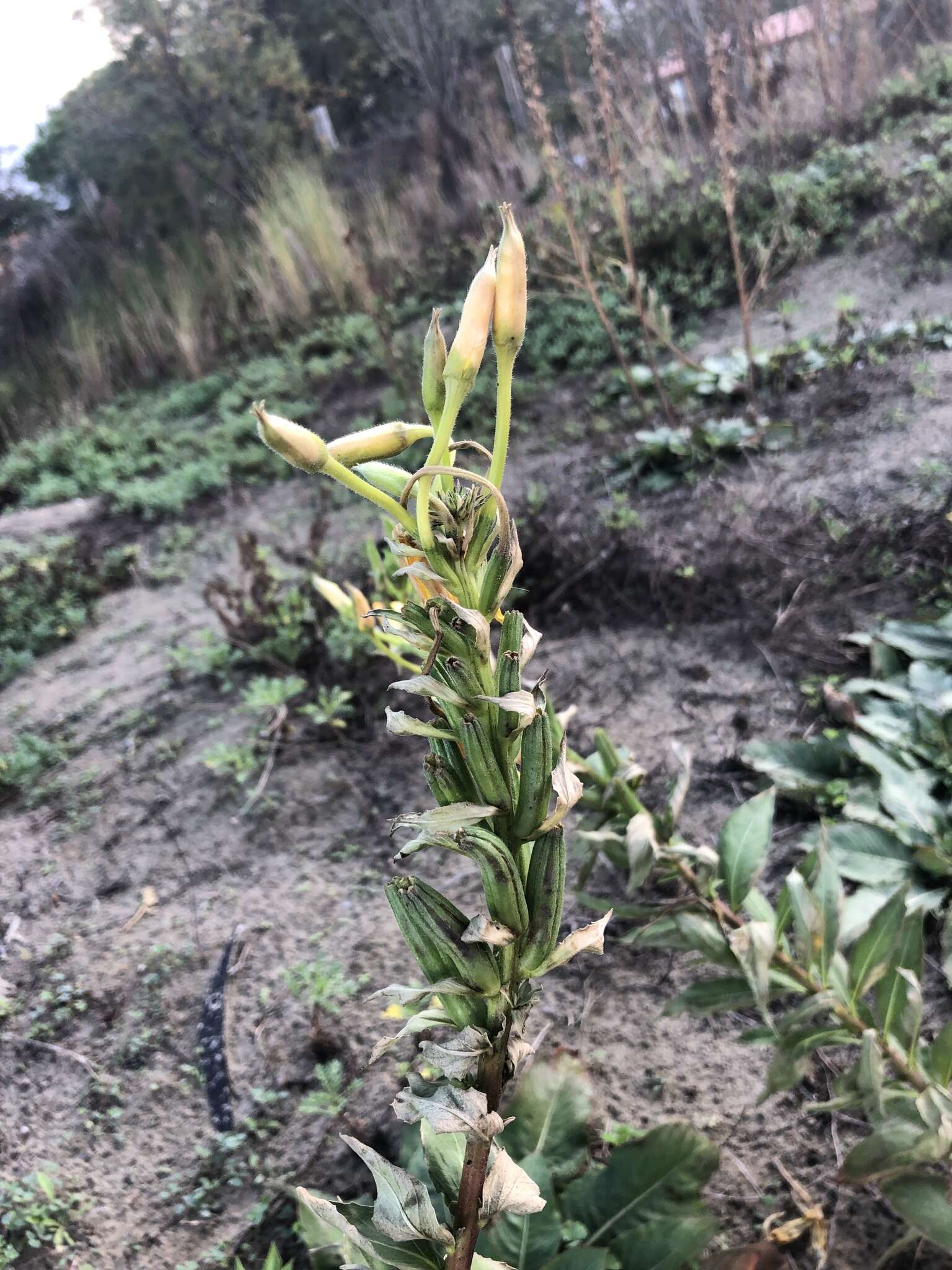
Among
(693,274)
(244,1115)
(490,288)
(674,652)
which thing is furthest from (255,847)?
(693,274)

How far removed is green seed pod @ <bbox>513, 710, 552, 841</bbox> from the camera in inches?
26.8

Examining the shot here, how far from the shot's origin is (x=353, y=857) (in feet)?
7.63

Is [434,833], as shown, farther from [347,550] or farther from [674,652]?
[347,550]

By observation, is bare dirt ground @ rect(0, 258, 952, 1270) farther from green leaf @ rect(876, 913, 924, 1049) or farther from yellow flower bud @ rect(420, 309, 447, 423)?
yellow flower bud @ rect(420, 309, 447, 423)

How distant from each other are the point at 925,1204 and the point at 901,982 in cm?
30

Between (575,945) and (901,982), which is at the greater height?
(575,945)

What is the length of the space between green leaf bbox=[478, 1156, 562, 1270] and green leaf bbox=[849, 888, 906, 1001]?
599mm

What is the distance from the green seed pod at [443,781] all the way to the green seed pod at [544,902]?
85 millimetres

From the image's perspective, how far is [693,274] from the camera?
17.4 ft

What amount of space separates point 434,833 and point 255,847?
1962mm

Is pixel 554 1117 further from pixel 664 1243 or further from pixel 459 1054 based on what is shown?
pixel 459 1054

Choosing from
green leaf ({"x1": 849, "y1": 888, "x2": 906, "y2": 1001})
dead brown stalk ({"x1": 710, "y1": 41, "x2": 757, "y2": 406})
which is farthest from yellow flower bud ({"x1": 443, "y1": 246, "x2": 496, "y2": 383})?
dead brown stalk ({"x1": 710, "y1": 41, "x2": 757, "y2": 406})

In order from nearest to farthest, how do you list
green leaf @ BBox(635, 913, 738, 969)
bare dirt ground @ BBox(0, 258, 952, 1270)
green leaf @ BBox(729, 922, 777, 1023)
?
green leaf @ BBox(729, 922, 777, 1023) < green leaf @ BBox(635, 913, 738, 969) < bare dirt ground @ BBox(0, 258, 952, 1270)

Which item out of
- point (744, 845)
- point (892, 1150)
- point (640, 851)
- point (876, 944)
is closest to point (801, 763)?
point (744, 845)
